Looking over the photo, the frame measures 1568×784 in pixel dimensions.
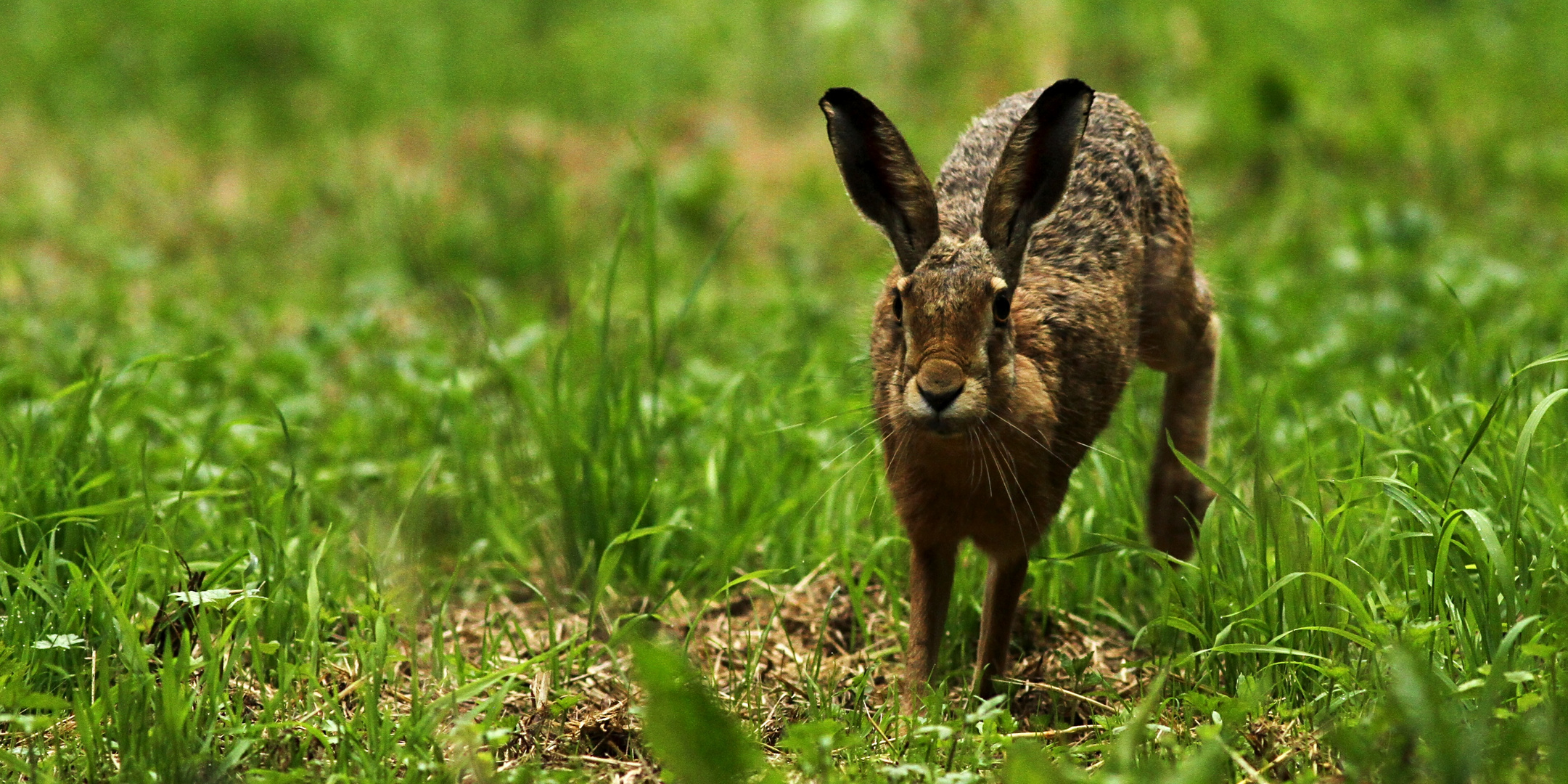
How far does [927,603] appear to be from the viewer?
386 cm

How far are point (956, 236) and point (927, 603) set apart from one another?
0.93 m

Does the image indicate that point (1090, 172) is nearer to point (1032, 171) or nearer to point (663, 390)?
point (1032, 171)

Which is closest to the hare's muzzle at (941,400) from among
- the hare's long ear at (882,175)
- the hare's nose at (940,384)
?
the hare's nose at (940,384)

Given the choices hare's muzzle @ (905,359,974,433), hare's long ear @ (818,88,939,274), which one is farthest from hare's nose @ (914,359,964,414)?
hare's long ear @ (818,88,939,274)

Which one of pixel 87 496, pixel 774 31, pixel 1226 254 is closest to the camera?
pixel 87 496

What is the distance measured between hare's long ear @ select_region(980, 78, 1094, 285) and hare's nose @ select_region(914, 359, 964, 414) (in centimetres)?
46

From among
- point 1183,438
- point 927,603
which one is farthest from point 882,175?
point 1183,438

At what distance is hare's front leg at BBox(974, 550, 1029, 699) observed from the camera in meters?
3.82

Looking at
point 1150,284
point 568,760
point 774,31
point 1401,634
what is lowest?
point 568,760

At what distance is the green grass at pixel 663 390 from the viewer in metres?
3.23

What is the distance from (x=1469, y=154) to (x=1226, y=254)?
2465 mm

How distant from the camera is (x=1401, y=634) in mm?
3172

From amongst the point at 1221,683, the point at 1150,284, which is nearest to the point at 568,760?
the point at 1221,683

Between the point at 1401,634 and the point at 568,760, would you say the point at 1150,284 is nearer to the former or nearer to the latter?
the point at 1401,634
